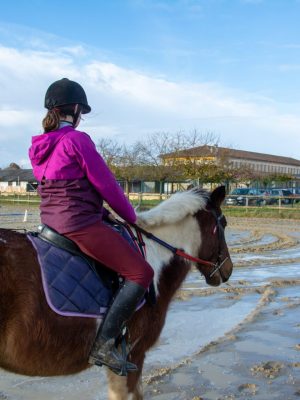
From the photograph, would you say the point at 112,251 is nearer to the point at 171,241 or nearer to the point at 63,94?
the point at 171,241

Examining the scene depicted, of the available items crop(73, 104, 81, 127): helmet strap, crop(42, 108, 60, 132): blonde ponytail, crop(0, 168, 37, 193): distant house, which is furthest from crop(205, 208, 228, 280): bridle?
crop(0, 168, 37, 193): distant house

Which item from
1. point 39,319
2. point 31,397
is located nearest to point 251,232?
point 31,397

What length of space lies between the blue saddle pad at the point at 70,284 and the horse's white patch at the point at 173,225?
562 millimetres

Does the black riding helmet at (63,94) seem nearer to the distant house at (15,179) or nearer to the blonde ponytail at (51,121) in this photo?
the blonde ponytail at (51,121)

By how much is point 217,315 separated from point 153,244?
415 centimetres

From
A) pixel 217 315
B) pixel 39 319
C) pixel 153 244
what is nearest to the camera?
pixel 39 319

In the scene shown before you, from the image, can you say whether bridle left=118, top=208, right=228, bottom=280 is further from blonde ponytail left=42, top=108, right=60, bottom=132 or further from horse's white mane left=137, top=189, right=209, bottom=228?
blonde ponytail left=42, top=108, right=60, bottom=132

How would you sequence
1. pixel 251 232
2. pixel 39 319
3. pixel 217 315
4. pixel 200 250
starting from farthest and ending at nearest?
1. pixel 251 232
2. pixel 217 315
3. pixel 200 250
4. pixel 39 319

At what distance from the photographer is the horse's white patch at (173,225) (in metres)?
3.89

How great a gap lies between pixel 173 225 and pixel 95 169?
3.27 ft

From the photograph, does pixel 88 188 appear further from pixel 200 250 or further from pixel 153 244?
pixel 200 250

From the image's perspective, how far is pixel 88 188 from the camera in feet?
11.1

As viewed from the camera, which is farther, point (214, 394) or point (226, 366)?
point (226, 366)

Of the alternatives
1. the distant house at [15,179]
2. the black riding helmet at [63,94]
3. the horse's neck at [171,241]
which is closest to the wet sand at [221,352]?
the horse's neck at [171,241]
